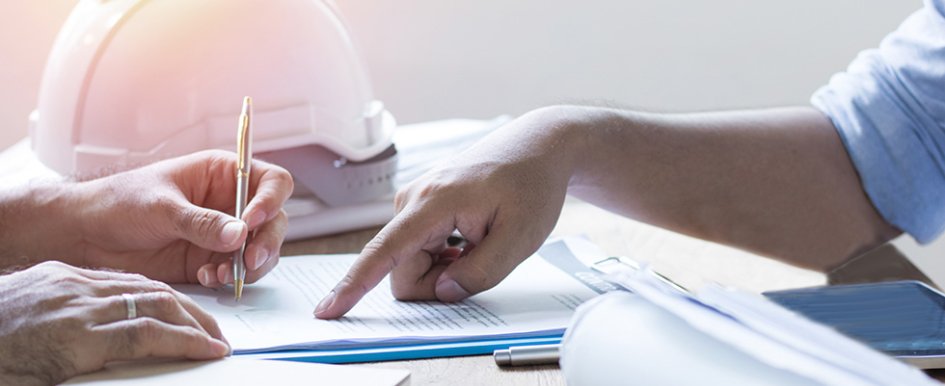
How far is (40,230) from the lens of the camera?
100cm

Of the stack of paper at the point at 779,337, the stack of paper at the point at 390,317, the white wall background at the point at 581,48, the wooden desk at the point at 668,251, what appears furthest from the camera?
the white wall background at the point at 581,48

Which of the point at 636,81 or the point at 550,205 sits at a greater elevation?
the point at 550,205

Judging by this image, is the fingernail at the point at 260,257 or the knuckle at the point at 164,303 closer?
the knuckle at the point at 164,303

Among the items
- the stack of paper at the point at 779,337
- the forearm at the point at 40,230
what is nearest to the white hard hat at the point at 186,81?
the forearm at the point at 40,230

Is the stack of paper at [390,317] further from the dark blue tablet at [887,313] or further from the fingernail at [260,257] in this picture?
the dark blue tablet at [887,313]

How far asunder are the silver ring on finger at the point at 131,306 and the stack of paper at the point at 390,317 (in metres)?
0.08

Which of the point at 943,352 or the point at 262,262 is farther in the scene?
the point at 262,262

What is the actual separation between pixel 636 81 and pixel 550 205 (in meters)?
1.47

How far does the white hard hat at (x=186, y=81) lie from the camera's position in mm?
1135

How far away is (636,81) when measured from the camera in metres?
2.35

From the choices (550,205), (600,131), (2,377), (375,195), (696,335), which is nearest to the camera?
(696,335)

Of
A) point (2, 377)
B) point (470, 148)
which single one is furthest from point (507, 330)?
point (2, 377)

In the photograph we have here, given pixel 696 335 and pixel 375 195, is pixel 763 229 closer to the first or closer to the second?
pixel 375 195

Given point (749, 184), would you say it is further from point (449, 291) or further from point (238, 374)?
point (238, 374)
